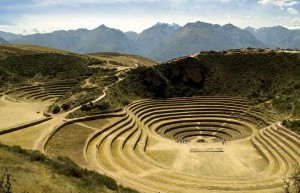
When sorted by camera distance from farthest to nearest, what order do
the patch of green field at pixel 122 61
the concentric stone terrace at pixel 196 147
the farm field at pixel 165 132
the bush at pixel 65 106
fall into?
the patch of green field at pixel 122 61
the bush at pixel 65 106
the farm field at pixel 165 132
the concentric stone terrace at pixel 196 147

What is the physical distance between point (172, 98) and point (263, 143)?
26.7m

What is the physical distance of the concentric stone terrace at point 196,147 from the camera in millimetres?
32531

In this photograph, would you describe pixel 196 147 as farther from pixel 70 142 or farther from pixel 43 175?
pixel 43 175

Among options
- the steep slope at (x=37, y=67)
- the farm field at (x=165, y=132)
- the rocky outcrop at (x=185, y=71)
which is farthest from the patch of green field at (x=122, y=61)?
the farm field at (x=165, y=132)

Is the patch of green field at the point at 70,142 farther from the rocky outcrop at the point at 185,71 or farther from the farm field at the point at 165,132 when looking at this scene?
the rocky outcrop at the point at 185,71

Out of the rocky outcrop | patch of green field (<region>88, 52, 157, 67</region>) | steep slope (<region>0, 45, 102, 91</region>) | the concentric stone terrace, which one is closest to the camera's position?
the concentric stone terrace

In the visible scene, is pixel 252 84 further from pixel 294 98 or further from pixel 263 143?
pixel 263 143

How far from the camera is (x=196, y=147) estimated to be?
47656 mm

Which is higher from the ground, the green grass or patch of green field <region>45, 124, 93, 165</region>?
the green grass

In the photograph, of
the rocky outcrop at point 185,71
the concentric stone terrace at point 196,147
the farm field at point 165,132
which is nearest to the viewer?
the concentric stone terrace at point 196,147

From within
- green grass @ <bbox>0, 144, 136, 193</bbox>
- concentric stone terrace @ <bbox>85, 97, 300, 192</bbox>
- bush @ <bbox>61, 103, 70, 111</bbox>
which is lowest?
concentric stone terrace @ <bbox>85, 97, 300, 192</bbox>

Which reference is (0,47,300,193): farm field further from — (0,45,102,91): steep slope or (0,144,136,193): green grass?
(0,45,102,91): steep slope

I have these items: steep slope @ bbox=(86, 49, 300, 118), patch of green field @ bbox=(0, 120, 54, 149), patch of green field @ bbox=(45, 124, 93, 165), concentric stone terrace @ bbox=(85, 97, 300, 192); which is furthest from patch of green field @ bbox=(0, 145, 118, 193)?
steep slope @ bbox=(86, 49, 300, 118)

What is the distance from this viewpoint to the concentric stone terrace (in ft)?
107
